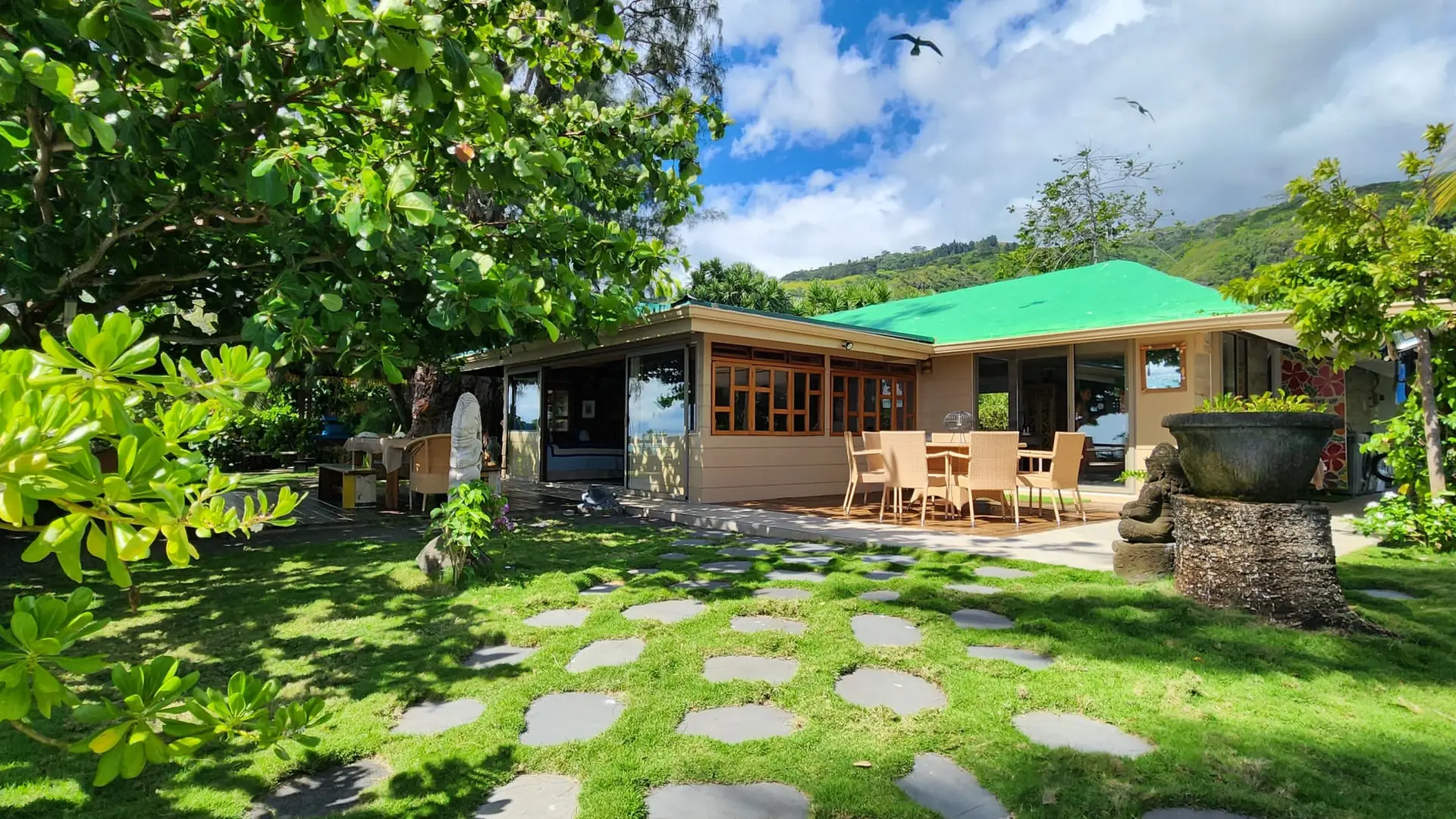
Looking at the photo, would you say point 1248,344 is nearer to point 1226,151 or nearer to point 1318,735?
point 1318,735

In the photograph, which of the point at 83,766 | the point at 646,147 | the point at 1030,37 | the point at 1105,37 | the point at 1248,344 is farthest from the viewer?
the point at 1105,37

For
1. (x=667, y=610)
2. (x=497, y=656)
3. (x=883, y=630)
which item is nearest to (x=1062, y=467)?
(x=883, y=630)

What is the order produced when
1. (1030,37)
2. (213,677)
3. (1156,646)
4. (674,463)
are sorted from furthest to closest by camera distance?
(1030,37)
(674,463)
(1156,646)
(213,677)

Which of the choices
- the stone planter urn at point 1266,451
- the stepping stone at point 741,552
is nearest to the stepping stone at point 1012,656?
the stone planter urn at point 1266,451

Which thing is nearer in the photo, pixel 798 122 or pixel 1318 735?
pixel 1318 735

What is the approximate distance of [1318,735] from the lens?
2.31 m

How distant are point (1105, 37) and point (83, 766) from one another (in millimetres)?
36913

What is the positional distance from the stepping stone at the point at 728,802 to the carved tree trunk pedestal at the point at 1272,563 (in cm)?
300

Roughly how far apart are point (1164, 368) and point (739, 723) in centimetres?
959

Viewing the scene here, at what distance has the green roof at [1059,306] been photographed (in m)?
9.45

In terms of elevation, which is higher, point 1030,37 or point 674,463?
point 1030,37

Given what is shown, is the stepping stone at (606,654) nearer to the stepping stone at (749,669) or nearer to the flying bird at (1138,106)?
the stepping stone at (749,669)

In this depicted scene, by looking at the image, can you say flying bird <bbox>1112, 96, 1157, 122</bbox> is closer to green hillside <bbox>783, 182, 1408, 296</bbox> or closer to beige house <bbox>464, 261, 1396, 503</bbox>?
beige house <bbox>464, 261, 1396, 503</bbox>

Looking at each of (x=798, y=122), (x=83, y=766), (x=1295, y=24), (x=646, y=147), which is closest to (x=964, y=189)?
(x=1295, y=24)
